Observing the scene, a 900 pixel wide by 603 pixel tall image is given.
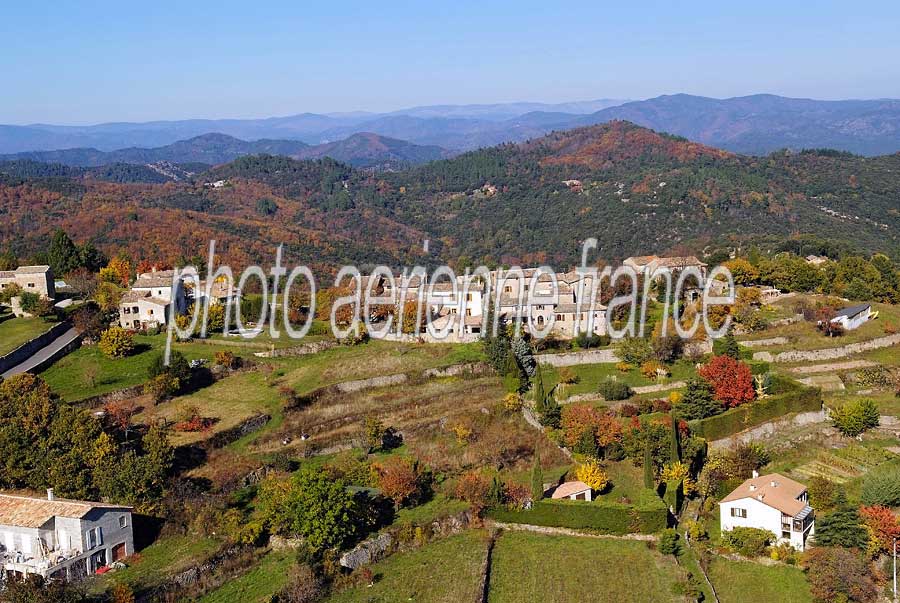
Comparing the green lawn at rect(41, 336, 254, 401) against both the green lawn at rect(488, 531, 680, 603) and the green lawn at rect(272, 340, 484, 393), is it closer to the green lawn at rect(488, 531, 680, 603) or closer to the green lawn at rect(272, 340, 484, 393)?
the green lawn at rect(272, 340, 484, 393)

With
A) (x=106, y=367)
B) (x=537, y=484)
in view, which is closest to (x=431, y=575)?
(x=537, y=484)

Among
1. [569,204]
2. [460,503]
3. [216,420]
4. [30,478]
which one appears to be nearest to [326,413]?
[216,420]

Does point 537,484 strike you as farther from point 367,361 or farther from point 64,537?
point 64,537

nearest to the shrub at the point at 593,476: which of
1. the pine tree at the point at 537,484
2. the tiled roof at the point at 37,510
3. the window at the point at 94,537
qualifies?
the pine tree at the point at 537,484

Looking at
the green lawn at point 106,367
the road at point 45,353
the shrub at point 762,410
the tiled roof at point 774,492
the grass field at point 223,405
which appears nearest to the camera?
the tiled roof at point 774,492

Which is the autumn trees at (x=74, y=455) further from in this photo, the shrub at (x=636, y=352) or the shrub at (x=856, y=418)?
the shrub at (x=856, y=418)

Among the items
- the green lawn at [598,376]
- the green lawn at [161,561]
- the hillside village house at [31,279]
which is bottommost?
the green lawn at [161,561]
